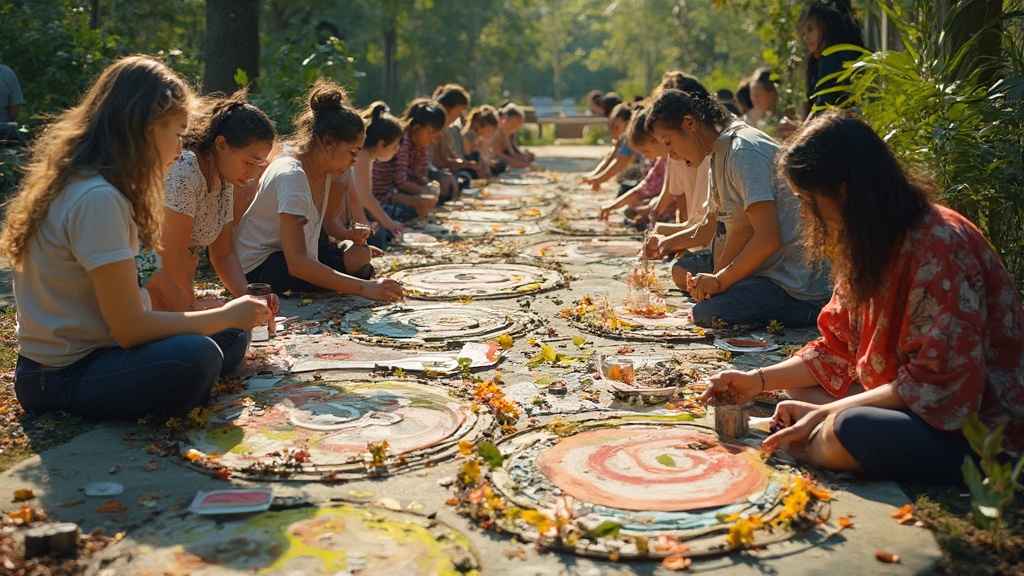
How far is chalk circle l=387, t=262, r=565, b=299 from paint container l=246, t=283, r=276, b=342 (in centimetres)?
166

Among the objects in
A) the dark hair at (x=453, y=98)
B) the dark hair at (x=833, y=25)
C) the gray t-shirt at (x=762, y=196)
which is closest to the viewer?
the gray t-shirt at (x=762, y=196)

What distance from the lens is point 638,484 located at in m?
3.53

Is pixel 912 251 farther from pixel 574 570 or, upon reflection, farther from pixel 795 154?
pixel 574 570

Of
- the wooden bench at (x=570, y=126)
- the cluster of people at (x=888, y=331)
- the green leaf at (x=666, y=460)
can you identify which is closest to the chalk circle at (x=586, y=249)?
the cluster of people at (x=888, y=331)

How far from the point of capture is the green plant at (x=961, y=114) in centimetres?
528

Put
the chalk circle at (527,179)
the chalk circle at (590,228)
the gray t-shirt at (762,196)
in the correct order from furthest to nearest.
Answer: the chalk circle at (527,179)
the chalk circle at (590,228)
the gray t-shirt at (762,196)

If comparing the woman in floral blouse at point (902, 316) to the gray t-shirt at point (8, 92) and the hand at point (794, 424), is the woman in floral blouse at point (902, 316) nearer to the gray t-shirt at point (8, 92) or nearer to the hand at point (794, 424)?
the hand at point (794, 424)

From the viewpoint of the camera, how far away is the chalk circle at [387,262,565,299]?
7051 millimetres

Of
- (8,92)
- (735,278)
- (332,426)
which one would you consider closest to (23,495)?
(332,426)

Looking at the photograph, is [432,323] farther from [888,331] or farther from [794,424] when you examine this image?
[888,331]

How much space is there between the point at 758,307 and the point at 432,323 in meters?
1.89

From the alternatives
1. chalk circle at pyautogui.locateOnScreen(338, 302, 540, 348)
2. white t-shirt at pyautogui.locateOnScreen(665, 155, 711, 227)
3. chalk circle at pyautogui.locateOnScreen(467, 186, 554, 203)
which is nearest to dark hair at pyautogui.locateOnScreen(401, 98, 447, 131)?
chalk circle at pyautogui.locateOnScreen(467, 186, 554, 203)

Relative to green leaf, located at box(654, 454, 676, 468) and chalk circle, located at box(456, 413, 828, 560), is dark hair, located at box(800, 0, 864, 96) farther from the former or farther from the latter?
green leaf, located at box(654, 454, 676, 468)

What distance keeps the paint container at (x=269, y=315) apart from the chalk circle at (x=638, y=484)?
1.52 meters
